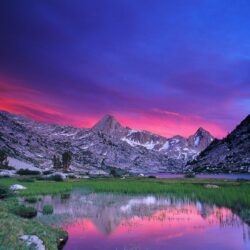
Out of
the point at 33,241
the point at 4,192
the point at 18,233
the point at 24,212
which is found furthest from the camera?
the point at 4,192

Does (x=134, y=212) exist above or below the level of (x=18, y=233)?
above

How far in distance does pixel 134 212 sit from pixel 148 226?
8900 millimetres

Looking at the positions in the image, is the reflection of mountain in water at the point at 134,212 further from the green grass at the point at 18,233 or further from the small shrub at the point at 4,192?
the green grass at the point at 18,233

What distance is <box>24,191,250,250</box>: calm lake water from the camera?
28.0 meters

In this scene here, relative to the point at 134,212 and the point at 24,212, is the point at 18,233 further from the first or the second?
the point at 134,212

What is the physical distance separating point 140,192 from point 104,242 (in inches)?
1548

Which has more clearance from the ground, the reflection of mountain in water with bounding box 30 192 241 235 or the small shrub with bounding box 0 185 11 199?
the small shrub with bounding box 0 185 11 199

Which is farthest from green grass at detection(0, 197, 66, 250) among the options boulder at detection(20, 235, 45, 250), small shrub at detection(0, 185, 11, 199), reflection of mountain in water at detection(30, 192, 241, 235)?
A: small shrub at detection(0, 185, 11, 199)

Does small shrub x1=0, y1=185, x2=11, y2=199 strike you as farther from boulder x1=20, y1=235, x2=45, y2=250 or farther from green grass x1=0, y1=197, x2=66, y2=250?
boulder x1=20, y1=235, x2=45, y2=250

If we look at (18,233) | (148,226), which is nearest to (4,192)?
(148,226)

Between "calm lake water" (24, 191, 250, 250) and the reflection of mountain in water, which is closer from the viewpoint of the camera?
"calm lake water" (24, 191, 250, 250)

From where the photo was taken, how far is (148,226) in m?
34.9

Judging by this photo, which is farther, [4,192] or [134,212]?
[4,192]

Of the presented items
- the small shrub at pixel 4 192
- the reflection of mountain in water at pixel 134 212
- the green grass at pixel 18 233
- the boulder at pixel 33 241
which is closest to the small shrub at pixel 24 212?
the reflection of mountain in water at pixel 134 212
